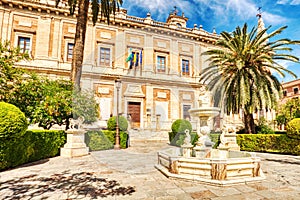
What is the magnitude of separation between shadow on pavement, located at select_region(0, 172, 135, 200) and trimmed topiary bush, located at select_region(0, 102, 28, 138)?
1298mm

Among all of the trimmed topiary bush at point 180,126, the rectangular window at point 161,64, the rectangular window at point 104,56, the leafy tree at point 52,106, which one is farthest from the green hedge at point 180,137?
the rectangular window at point 104,56

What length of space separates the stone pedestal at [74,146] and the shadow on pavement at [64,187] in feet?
11.6

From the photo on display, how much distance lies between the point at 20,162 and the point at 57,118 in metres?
3.64

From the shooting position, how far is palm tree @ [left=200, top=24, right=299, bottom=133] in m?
11.3

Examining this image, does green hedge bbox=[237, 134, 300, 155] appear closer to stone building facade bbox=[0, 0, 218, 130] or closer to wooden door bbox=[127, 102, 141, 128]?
stone building facade bbox=[0, 0, 218, 130]

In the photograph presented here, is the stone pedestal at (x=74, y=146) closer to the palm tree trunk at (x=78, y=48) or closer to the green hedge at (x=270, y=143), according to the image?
the palm tree trunk at (x=78, y=48)

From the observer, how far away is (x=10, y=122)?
206 inches

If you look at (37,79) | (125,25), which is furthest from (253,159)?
(125,25)

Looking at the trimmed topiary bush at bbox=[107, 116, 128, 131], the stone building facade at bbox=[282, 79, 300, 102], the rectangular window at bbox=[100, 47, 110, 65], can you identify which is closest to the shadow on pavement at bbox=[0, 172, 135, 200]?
the trimmed topiary bush at bbox=[107, 116, 128, 131]

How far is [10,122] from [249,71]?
11.8m

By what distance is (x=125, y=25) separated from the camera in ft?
Result: 65.6

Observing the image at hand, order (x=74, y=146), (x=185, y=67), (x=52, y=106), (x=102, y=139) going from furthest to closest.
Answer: (x=185, y=67)
(x=102, y=139)
(x=52, y=106)
(x=74, y=146)

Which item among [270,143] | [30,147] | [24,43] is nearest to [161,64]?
[24,43]

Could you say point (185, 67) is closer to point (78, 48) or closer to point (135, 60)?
point (135, 60)
